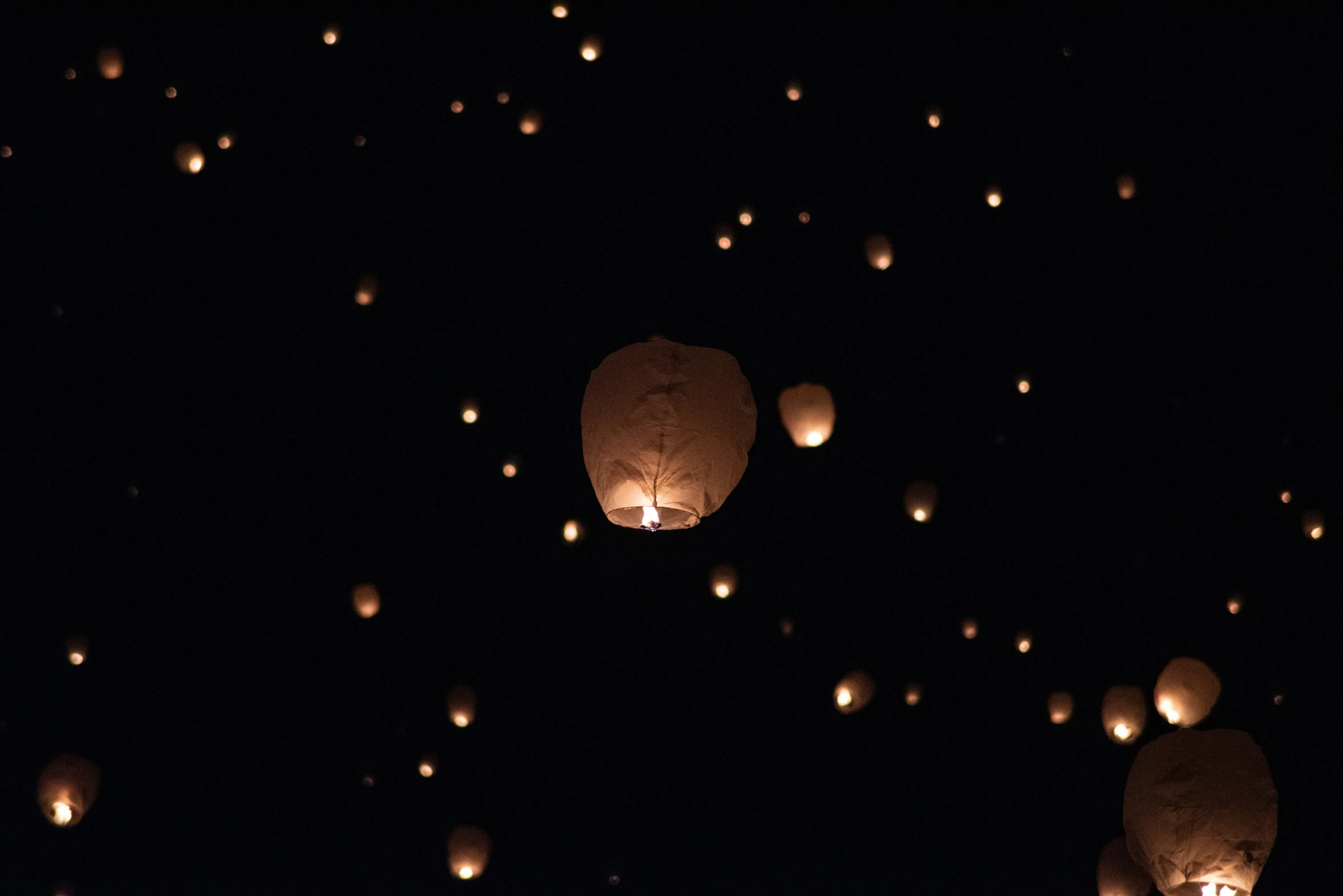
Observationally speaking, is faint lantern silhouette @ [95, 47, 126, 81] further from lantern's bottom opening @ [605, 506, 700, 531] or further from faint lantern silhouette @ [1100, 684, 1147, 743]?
faint lantern silhouette @ [1100, 684, 1147, 743]

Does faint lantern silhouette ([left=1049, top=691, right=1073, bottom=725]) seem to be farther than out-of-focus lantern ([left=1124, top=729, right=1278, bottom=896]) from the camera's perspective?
Yes

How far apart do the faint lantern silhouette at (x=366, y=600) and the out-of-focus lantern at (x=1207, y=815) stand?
1522mm

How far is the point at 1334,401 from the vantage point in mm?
2900

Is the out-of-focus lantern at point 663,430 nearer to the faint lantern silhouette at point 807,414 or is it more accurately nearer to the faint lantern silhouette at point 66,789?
Answer: the faint lantern silhouette at point 807,414

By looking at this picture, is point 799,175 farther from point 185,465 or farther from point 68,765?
point 68,765

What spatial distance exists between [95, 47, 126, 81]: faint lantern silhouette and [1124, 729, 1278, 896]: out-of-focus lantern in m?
2.55

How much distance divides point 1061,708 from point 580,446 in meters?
1.17

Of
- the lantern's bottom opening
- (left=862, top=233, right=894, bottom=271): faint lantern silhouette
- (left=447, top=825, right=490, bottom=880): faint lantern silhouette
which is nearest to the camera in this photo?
the lantern's bottom opening

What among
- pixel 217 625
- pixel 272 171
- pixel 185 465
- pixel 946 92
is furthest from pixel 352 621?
pixel 946 92

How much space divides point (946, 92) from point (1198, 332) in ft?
2.74

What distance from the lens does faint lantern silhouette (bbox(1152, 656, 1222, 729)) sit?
2441 mm

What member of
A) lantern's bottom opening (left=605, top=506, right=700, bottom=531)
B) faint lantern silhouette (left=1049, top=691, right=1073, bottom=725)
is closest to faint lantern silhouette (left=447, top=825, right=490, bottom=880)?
lantern's bottom opening (left=605, top=506, right=700, bottom=531)

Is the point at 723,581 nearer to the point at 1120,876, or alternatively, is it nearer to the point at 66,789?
the point at 1120,876

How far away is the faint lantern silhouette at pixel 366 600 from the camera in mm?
2551
